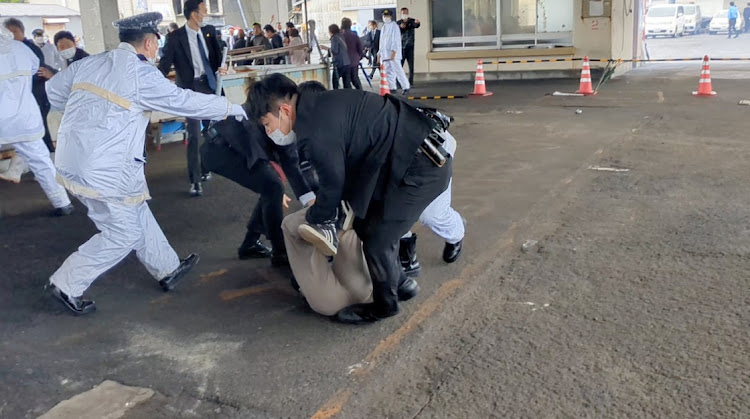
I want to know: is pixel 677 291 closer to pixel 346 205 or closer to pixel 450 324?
pixel 450 324

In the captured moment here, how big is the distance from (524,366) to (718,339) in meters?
1.07

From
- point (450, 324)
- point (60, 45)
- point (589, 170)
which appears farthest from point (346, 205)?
point (60, 45)

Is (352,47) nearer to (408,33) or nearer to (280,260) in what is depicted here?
(408,33)

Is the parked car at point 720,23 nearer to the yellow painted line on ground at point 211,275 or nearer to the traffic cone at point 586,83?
the traffic cone at point 586,83

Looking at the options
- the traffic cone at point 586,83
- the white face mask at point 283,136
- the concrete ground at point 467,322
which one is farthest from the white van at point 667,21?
the white face mask at point 283,136

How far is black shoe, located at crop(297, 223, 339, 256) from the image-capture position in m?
3.64

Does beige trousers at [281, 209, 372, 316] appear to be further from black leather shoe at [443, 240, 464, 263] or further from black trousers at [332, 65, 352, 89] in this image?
black trousers at [332, 65, 352, 89]

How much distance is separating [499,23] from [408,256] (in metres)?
14.7

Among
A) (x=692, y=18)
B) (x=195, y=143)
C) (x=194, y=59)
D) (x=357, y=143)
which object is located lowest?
(x=195, y=143)

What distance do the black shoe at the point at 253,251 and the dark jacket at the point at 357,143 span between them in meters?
1.71

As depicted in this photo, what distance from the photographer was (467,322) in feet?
13.0

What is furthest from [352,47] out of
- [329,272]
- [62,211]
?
[329,272]

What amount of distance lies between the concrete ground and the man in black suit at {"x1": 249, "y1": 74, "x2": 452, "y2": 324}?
1.97 feet

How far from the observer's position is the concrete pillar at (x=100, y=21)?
14.8 meters
